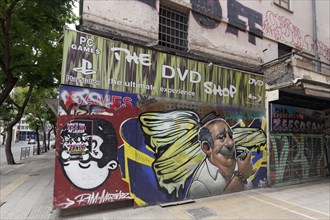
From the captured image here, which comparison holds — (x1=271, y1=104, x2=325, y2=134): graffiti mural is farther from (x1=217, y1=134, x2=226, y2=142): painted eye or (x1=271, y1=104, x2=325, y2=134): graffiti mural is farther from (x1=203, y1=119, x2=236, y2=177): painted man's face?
(x1=217, y1=134, x2=226, y2=142): painted eye

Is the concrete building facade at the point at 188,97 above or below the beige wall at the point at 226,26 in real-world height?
below

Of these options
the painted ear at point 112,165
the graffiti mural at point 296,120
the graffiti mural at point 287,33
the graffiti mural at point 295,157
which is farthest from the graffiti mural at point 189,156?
the graffiti mural at point 287,33

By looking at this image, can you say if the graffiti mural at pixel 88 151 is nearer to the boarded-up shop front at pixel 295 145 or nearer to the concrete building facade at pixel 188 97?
the concrete building facade at pixel 188 97

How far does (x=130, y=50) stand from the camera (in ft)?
21.1

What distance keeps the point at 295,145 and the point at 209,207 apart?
5436 mm

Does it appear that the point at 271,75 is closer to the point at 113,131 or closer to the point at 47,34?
the point at 113,131

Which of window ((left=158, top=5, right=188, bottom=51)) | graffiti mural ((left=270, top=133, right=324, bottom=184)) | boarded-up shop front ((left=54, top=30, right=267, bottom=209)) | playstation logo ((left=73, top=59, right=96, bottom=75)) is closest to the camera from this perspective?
boarded-up shop front ((left=54, top=30, right=267, bottom=209))

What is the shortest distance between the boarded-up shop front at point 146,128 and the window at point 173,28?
104cm

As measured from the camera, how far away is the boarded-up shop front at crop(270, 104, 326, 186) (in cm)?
908

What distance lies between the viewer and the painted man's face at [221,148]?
755 cm

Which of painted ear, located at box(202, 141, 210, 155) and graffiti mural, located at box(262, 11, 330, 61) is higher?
graffiti mural, located at box(262, 11, 330, 61)

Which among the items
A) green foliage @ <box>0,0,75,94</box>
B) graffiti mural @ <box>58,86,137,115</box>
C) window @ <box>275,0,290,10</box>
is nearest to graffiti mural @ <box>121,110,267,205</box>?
graffiti mural @ <box>58,86,137,115</box>

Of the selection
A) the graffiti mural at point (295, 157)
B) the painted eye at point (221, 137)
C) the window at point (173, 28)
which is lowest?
the graffiti mural at point (295, 157)

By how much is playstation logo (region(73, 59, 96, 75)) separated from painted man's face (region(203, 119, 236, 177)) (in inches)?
150
